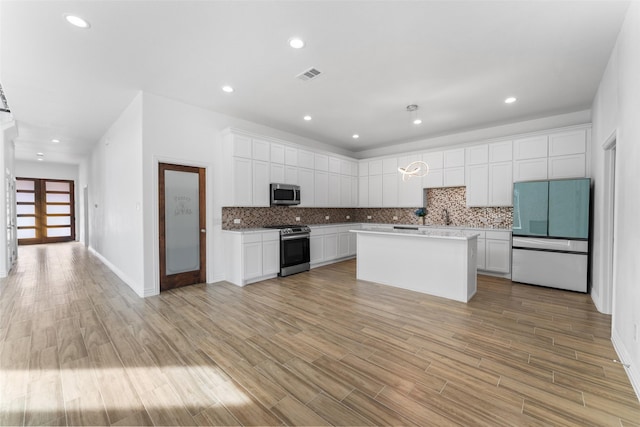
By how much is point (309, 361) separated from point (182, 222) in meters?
3.41

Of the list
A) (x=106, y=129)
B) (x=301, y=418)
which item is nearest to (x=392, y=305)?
(x=301, y=418)

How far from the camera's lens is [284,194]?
572 cm

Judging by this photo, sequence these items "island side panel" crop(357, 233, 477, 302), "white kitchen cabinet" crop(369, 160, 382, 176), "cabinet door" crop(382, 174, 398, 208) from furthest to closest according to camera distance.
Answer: "white kitchen cabinet" crop(369, 160, 382, 176) < "cabinet door" crop(382, 174, 398, 208) < "island side panel" crop(357, 233, 477, 302)

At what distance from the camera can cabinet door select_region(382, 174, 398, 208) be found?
277 inches

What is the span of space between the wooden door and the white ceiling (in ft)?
4.26

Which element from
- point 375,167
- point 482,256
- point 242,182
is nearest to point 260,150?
point 242,182

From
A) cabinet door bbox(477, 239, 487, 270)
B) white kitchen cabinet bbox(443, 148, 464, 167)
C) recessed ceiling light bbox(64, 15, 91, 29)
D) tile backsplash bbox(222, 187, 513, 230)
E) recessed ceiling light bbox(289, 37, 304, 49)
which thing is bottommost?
cabinet door bbox(477, 239, 487, 270)

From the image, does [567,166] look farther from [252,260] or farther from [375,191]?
[252,260]

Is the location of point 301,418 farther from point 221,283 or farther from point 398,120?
point 398,120

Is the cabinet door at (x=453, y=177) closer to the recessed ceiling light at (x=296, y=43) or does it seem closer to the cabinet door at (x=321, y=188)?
the cabinet door at (x=321, y=188)

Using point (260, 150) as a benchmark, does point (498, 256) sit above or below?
below

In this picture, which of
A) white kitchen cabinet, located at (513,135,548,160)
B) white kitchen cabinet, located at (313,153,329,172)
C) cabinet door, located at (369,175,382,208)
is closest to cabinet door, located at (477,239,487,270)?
white kitchen cabinet, located at (513,135,548,160)

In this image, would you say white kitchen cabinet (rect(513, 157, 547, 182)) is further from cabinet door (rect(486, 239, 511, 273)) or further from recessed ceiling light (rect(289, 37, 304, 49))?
recessed ceiling light (rect(289, 37, 304, 49))

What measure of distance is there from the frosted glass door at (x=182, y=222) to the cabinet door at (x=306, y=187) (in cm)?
227
